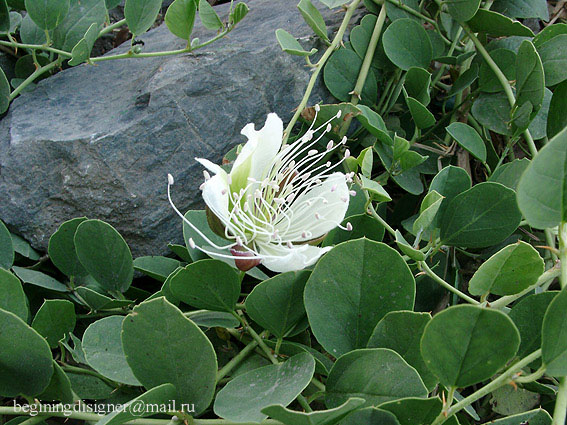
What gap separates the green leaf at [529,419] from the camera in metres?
0.61

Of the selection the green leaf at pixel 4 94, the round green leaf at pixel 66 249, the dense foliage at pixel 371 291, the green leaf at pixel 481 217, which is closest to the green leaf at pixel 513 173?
the dense foliage at pixel 371 291

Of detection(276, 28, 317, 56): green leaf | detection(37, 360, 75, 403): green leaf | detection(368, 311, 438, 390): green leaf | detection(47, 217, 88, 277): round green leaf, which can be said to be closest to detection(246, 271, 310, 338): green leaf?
Result: detection(368, 311, 438, 390): green leaf

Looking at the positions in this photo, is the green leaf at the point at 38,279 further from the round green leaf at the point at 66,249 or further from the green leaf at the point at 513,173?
the green leaf at the point at 513,173

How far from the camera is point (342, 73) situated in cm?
110

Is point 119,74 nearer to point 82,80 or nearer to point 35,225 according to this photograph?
point 82,80

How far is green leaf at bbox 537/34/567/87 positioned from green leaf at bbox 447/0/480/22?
0.14 m

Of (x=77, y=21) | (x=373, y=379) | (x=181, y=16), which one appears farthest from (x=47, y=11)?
(x=373, y=379)

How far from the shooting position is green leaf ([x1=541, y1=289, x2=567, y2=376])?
50cm

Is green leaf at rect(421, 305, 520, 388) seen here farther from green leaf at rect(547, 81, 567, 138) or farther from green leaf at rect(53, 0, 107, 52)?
green leaf at rect(53, 0, 107, 52)

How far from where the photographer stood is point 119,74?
123cm

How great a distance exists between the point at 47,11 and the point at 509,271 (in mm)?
944

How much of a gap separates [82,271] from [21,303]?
24 centimetres

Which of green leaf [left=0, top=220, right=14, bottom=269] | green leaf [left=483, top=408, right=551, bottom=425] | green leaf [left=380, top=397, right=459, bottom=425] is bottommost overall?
green leaf [left=483, top=408, right=551, bottom=425]

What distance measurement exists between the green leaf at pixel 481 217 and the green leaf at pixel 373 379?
0.95ft
